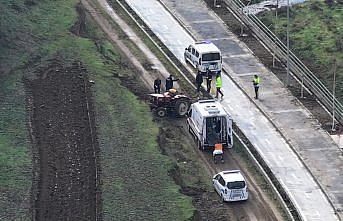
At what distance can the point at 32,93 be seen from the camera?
73188 millimetres

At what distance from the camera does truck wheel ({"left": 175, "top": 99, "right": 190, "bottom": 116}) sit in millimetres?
70875

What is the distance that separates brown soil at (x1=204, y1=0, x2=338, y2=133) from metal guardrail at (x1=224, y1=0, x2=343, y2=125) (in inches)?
16.5

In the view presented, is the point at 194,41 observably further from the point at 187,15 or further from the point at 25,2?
the point at 25,2

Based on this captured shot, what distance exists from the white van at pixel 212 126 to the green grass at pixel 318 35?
12014mm

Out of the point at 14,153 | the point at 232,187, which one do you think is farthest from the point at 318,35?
the point at 14,153

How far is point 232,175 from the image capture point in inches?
2383

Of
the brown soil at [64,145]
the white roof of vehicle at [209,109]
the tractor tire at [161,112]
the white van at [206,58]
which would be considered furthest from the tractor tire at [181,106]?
the white van at [206,58]

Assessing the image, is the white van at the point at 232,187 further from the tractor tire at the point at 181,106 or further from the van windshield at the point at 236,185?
the tractor tire at the point at 181,106

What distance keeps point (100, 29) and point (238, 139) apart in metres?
22.8

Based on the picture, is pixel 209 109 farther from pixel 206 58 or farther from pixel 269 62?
pixel 269 62

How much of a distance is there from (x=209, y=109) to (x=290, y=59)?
16.2 meters

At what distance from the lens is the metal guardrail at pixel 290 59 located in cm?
7362

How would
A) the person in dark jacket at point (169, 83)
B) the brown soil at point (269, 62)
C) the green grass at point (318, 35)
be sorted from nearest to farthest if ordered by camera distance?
the brown soil at point (269, 62)
the person in dark jacket at point (169, 83)
the green grass at point (318, 35)

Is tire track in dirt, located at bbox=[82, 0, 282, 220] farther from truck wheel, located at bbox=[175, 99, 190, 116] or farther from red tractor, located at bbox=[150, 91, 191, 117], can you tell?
red tractor, located at bbox=[150, 91, 191, 117]
